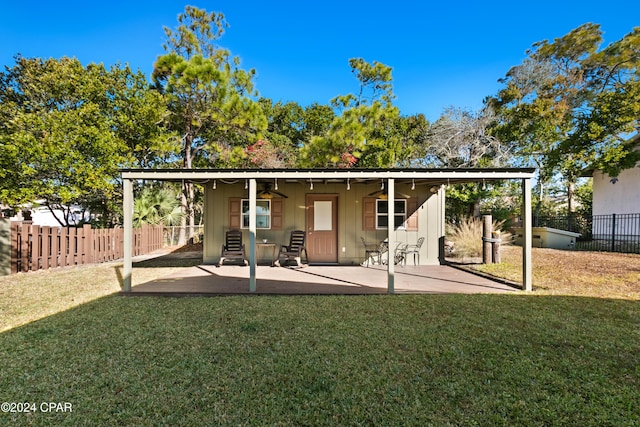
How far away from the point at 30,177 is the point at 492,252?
1552 centimetres

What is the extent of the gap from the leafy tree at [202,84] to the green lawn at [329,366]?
10.8 meters

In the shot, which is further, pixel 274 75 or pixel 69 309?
pixel 274 75

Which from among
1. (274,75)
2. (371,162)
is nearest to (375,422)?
(371,162)

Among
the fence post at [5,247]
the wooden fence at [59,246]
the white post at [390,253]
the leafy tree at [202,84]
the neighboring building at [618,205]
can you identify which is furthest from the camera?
the leafy tree at [202,84]

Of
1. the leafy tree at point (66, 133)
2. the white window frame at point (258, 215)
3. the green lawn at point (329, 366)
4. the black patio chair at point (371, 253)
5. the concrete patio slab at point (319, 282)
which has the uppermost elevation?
the leafy tree at point (66, 133)

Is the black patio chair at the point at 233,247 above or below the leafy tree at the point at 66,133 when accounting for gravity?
below

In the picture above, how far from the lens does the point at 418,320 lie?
12.8ft

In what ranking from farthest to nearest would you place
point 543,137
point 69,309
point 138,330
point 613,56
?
point 613,56
point 543,137
point 69,309
point 138,330

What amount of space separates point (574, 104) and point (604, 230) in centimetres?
659

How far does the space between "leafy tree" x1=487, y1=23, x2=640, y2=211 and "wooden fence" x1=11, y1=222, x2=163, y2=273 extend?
625 inches

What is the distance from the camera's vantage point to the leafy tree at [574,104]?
11.3 metres

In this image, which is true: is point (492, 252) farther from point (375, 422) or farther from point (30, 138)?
point (30, 138)

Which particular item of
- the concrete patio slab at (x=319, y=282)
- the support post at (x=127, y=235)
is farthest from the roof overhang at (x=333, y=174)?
the concrete patio slab at (x=319, y=282)

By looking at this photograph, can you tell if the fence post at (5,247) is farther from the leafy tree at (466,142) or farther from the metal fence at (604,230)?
the metal fence at (604,230)
